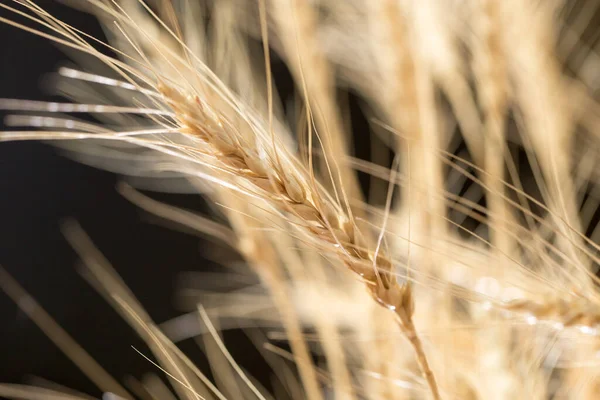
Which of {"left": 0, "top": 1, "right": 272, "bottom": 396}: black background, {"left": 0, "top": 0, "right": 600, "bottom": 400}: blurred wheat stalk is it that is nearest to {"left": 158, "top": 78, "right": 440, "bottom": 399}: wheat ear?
{"left": 0, "top": 0, "right": 600, "bottom": 400}: blurred wheat stalk

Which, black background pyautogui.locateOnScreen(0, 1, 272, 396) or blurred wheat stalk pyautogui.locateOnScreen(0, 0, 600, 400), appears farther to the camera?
black background pyautogui.locateOnScreen(0, 1, 272, 396)

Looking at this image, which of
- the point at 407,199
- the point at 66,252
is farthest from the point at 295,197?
the point at 66,252

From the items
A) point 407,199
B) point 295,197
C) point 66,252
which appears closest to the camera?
point 295,197

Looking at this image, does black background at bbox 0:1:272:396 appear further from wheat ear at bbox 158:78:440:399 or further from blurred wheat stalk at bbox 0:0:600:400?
wheat ear at bbox 158:78:440:399

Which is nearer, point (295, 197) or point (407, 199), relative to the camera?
point (295, 197)

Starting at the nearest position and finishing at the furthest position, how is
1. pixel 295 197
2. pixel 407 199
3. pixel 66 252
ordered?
1. pixel 295 197
2. pixel 407 199
3. pixel 66 252

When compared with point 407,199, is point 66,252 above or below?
below

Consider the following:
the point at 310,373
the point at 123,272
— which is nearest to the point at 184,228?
the point at 123,272

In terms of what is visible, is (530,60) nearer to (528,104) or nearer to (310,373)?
(528,104)

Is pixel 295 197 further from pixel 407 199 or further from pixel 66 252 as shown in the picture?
pixel 66 252

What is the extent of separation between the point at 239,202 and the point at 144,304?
2.22ft

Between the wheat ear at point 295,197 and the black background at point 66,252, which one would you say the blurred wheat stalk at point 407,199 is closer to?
the wheat ear at point 295,197

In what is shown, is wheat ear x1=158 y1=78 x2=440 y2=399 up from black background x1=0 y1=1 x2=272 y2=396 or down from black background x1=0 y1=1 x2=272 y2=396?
up

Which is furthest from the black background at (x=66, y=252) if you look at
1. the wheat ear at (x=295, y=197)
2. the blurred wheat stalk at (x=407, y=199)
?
the wheat ear at (x=295, y=197)
